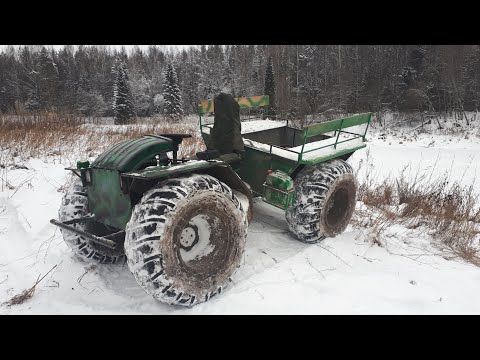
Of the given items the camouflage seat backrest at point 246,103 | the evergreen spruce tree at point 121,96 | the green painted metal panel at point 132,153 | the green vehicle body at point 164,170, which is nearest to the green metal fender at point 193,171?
the green vehicle body at point 164,170

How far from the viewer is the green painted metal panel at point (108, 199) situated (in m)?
2.98

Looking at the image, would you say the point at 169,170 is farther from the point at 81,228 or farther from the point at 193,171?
the point at 81,228

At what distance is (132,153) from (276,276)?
1.81 metres

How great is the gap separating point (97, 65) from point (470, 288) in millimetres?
48540

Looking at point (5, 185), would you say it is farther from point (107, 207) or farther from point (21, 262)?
point (107, 207)

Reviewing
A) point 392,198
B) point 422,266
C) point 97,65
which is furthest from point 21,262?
point 97,65

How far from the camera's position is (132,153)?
9.96 feet

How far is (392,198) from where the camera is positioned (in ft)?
21.0

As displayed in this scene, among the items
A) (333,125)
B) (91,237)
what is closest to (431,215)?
(333,125)

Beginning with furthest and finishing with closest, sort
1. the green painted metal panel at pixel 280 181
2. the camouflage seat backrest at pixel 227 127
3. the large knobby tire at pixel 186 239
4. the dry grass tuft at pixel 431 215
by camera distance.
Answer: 1. the dry grass tuft at pixel 431 215
2. the camouflage seat backrest at pixel 227 127
3. the green painted metal panel at pixel 280 181
4. the large knobby tire at pixel 186 239

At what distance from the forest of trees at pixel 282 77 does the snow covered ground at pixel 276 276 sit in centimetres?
1271


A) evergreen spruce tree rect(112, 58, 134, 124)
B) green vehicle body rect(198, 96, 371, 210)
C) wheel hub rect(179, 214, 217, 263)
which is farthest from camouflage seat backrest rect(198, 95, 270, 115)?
evergreen spruce tree rect(112, 58, 134, 124)

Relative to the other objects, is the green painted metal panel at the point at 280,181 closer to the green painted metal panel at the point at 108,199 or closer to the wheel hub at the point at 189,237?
the wheel hub at the point at 189,237

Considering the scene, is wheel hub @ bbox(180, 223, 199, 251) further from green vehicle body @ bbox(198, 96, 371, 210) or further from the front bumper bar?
green vehicle body @ bbox(198, 96, 371, 210)
